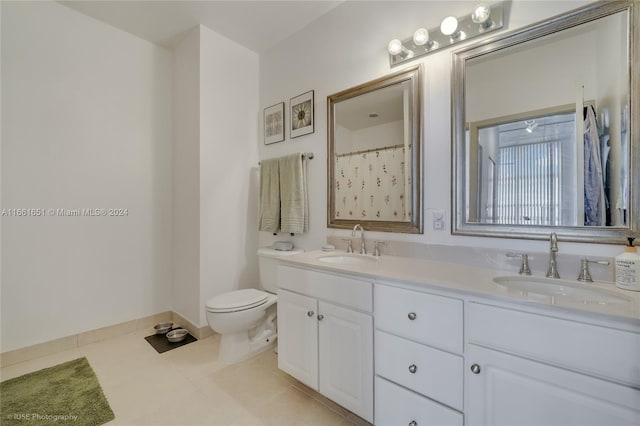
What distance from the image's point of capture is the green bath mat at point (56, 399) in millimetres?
1383

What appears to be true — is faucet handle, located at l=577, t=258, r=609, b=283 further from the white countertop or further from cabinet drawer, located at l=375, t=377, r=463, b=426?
cabinet drawer, located at l=375, t=377, r=463, b=426

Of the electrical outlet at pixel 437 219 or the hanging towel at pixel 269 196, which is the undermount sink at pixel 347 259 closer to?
the electrical outlet at pixel 437 219

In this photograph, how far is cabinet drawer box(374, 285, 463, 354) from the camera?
101 cm

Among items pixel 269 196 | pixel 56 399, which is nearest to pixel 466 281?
pixel 269 196

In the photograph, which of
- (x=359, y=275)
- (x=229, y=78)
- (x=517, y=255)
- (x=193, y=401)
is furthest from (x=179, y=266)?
(x=517, y=255)

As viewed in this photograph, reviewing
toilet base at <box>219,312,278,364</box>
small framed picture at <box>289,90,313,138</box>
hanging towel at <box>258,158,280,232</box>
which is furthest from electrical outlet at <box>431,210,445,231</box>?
toilet base at <box>219,312,278,364</box>

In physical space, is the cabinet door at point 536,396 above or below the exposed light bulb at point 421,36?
below

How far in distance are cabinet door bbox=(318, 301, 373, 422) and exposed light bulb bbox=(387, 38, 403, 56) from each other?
1.51 m

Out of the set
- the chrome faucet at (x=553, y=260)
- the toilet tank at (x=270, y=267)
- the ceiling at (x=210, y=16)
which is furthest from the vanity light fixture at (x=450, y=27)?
the toilet tank at (x=270, y=267)

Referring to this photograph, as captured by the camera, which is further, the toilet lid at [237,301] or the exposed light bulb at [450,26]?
the toilet lid at [237,301]

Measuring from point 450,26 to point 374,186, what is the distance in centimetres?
95

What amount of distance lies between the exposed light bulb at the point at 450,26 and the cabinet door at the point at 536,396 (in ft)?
4.91

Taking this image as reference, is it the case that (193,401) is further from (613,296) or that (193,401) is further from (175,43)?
(175,43)

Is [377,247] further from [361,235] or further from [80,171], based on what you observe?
[80,171]
